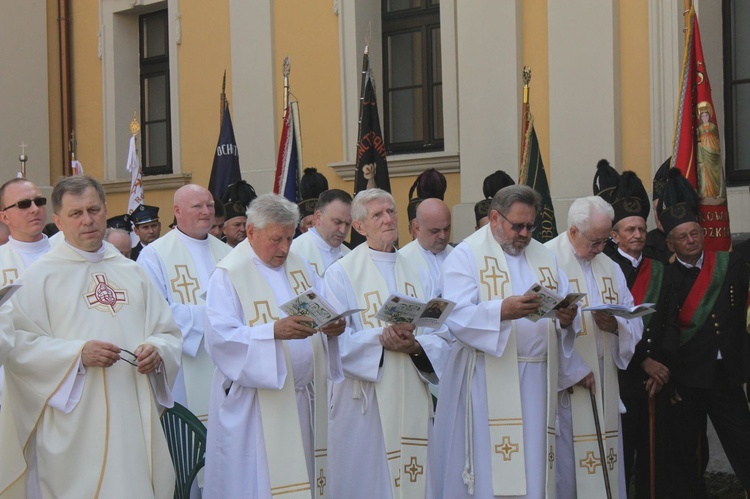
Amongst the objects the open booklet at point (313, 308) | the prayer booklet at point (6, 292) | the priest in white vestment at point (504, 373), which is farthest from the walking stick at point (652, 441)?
the prayer booklet at point (6, 292)

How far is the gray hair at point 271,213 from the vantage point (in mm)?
6219

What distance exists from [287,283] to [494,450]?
63.3 inches

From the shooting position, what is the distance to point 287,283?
651 cm

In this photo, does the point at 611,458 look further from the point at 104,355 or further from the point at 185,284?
the point at 104,355

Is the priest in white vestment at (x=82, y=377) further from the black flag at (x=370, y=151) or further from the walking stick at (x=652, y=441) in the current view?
the black flag at (x=370, y=151)

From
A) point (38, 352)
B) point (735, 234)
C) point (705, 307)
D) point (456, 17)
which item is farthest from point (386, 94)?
point (38, 352)

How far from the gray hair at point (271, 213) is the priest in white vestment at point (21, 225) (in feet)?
4.92

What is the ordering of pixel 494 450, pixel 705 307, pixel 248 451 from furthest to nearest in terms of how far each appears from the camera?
pixel 705 307
pixel 494 450
pixel 248 451

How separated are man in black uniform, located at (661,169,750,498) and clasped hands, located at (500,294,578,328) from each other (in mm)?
1518

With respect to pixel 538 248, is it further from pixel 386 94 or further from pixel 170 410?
pixel 386 94

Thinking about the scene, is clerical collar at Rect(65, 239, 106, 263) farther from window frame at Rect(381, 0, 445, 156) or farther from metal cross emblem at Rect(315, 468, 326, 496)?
window frame at Rect(381, 0, 445, 156)

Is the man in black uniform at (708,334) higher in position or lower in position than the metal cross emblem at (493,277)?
lower

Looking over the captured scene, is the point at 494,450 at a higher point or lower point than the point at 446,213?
lower

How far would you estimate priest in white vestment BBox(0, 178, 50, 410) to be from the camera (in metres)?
7.01
